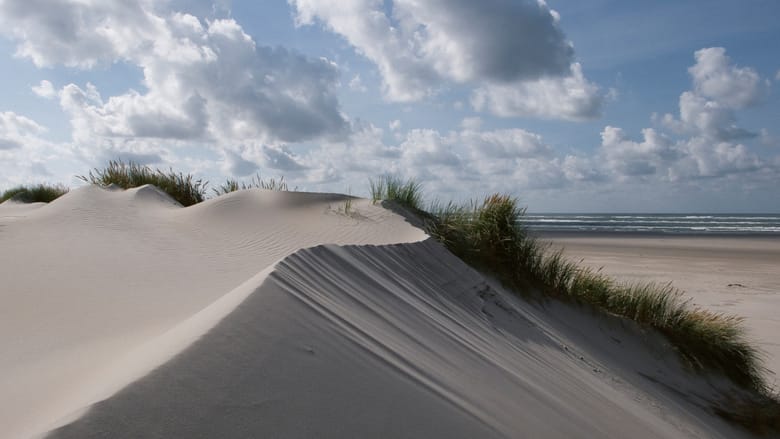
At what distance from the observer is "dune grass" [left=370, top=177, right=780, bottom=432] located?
20.1 feet

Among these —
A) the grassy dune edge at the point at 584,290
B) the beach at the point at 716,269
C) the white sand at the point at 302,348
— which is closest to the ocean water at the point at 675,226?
the beach at the point at 716,269

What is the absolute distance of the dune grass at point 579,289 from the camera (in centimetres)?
613

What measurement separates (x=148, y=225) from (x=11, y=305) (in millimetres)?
3878

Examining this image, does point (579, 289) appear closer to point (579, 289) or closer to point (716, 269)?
point (579, 289)

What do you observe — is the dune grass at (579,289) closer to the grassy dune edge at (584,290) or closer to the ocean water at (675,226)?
the grassy dune edge at (584,290)

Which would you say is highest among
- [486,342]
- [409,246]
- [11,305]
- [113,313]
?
[409,246]

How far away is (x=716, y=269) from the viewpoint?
15328 millimetres

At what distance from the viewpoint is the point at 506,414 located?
2225 millimetres

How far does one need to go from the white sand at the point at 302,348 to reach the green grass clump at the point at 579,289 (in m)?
0.37

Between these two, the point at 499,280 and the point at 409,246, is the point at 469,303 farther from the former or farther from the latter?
the point at 499,280

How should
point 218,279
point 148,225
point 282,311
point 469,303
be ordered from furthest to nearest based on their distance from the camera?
point 148,225 → point 469,303 → point 218,279 → point 282,311

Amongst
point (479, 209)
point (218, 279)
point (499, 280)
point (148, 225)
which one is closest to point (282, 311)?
point (218, 279)

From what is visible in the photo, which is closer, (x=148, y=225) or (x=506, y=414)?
(x=506, y=414)

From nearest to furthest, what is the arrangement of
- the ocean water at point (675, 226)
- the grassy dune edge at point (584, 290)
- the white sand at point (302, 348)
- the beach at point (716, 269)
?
the white sand at point (302, 348) → the grassy dune edge at point (584, 290) → the beach at point (716, 269) → the ocean water at point (675, 226)
